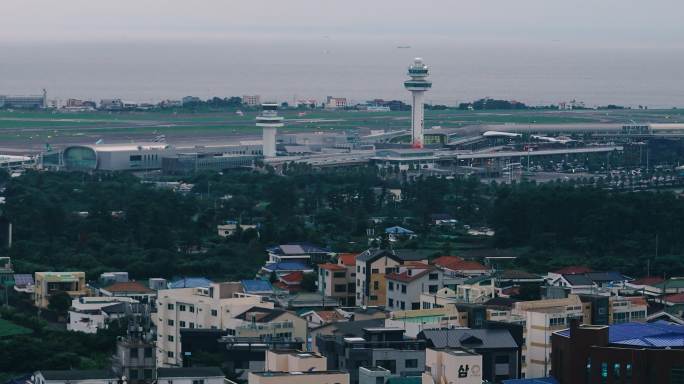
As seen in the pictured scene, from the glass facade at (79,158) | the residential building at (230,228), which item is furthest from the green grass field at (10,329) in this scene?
the glass facade at (79,158)

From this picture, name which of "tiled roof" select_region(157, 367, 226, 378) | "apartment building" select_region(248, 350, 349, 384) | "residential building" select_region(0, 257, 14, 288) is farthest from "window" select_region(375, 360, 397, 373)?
"residential building" select_region(0, 257, 14, 288)

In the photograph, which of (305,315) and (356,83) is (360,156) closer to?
(305,315)

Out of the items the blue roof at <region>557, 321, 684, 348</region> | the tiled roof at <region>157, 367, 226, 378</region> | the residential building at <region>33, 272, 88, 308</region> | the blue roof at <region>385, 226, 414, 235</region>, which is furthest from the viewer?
the blue roof at <region>385, 226, 414, 235</region>

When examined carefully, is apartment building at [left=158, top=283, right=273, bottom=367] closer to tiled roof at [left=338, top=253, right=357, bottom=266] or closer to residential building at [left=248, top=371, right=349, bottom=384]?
tiled roof at [left=338, top=253, right=357, bottom=266]

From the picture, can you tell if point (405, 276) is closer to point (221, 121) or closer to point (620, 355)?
point (620, 355)

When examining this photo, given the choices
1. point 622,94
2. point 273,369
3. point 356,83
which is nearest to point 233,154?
point 273,369

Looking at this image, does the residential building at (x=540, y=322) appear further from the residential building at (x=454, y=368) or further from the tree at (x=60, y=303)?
the tree at (x=60, y=303)
